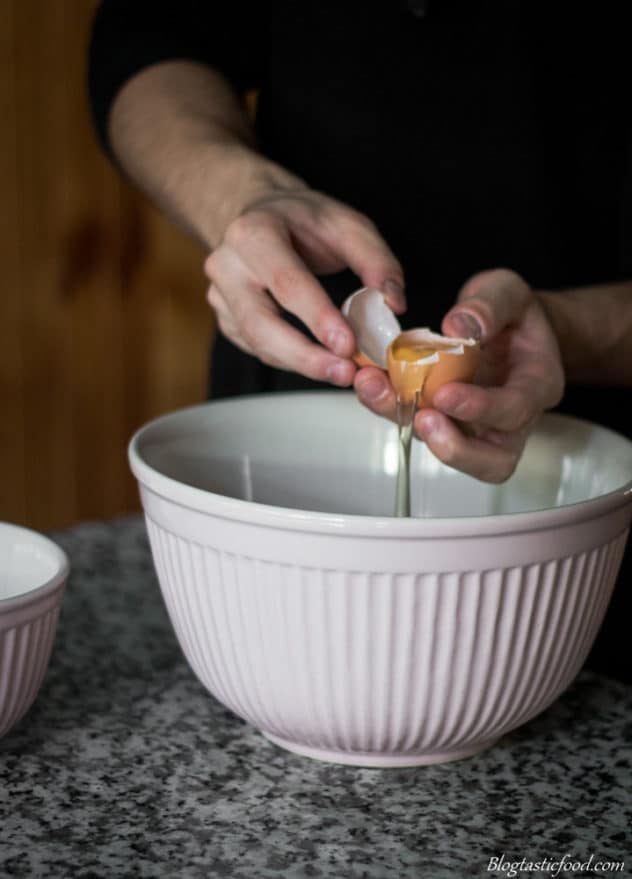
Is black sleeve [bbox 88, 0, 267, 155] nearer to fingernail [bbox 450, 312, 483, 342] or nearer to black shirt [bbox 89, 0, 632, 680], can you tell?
black shirt [bbox 89, 0, 632, 680]

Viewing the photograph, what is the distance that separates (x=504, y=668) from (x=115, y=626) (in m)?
0.36

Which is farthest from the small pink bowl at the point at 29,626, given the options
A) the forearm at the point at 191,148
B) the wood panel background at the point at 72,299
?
the wood panel background at the point at 72,299

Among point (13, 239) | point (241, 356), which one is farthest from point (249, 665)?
point (13, 239)

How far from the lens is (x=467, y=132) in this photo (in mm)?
1120

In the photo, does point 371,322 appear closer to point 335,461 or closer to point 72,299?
point 335,461

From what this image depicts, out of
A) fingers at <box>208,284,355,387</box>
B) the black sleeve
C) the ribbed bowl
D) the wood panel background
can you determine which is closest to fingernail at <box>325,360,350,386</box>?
fingers at <box>208,284,355,387</box>

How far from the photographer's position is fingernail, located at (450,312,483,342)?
79cm

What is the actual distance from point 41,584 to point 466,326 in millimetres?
320

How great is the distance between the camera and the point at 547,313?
0.93 meters

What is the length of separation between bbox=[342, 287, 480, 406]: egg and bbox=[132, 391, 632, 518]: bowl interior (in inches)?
4.2

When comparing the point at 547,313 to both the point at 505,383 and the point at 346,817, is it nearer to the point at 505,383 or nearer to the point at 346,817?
the point at 505,383

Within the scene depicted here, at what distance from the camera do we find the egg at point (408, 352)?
2.56 feet

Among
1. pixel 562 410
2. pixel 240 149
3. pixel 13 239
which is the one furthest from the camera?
pixel 13 239

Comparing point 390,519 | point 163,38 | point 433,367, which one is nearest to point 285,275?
point 433,367
